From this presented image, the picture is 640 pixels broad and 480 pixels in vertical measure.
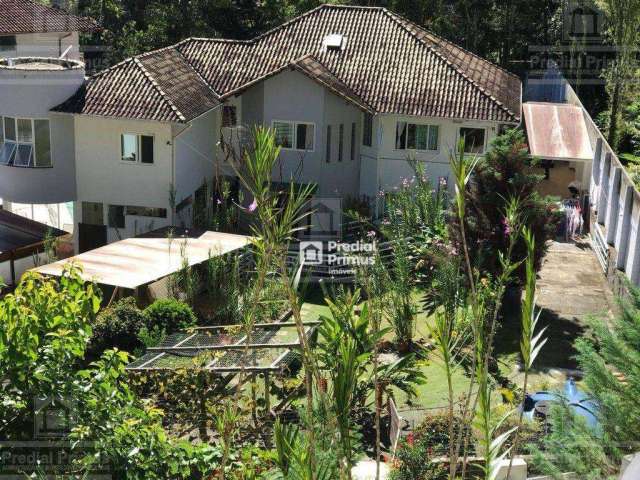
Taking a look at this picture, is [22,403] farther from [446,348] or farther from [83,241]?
[83,241]

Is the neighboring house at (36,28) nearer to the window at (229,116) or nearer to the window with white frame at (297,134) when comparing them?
the window at (229,116)

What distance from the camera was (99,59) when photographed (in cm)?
4944

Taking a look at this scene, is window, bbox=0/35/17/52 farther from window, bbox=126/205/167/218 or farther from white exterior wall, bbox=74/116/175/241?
window, bbox=126/205/167/218

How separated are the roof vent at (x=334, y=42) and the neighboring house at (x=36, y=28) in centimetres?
1576

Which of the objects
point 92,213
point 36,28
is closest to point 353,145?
point 92,213

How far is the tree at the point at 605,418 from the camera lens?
28.1 feet

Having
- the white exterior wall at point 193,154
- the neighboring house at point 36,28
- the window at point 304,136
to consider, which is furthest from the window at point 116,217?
the neighboring house at point 36,28

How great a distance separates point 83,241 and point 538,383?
49.5 feet

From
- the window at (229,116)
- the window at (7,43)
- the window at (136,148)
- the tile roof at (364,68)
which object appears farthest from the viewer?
the window at (7,43)

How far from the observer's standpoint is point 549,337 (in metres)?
21.5

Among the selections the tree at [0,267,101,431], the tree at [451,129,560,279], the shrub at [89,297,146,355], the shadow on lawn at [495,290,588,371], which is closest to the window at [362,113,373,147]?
the tree at [451,129,560,279]

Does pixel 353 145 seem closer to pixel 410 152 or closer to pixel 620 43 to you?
pixel 410 152

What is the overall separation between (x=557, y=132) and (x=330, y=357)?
29186 mm

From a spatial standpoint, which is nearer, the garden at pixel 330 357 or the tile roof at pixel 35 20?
the garden at pixel 330 357
